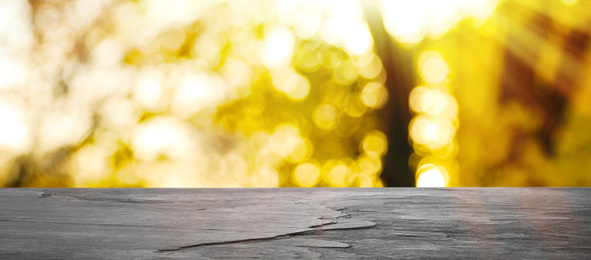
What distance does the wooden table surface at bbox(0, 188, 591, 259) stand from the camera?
42cm

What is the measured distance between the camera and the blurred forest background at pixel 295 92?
2.62 metres

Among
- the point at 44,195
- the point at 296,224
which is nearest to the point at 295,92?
the point at 44,195

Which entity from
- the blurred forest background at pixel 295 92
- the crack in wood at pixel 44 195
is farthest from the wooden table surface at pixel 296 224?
the blurred forest background at pixel 295 92

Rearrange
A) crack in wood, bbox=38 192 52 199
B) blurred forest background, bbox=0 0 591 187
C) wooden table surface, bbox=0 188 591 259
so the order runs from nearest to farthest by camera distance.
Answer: wooden table surface, bbox=0 188 591 259, crack in wood, bbox=38 192 52 199, blurred forest background, bbox=0 0 591 187

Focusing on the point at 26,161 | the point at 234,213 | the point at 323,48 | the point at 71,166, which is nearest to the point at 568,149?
the point at 323,48

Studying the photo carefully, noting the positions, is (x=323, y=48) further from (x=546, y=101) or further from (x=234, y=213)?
(x=234, y=213)

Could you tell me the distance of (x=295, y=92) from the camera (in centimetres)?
290

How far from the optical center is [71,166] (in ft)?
8.81

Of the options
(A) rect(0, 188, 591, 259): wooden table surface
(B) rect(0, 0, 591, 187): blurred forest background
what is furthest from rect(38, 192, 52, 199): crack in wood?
(B) rect(0, 0, 591, 187): blurred forest background

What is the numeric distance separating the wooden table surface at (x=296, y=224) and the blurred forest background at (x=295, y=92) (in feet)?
6.06

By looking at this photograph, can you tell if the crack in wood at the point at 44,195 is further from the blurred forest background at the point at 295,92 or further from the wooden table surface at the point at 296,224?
the blurred forest background at the point at 295,92

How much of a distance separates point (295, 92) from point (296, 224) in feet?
7.84

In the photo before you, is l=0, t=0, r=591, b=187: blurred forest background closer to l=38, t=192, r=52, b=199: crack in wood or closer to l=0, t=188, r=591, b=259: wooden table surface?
l=38, t=192, r=52, b=199: crack in wood

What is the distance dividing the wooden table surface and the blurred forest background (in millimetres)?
1847
